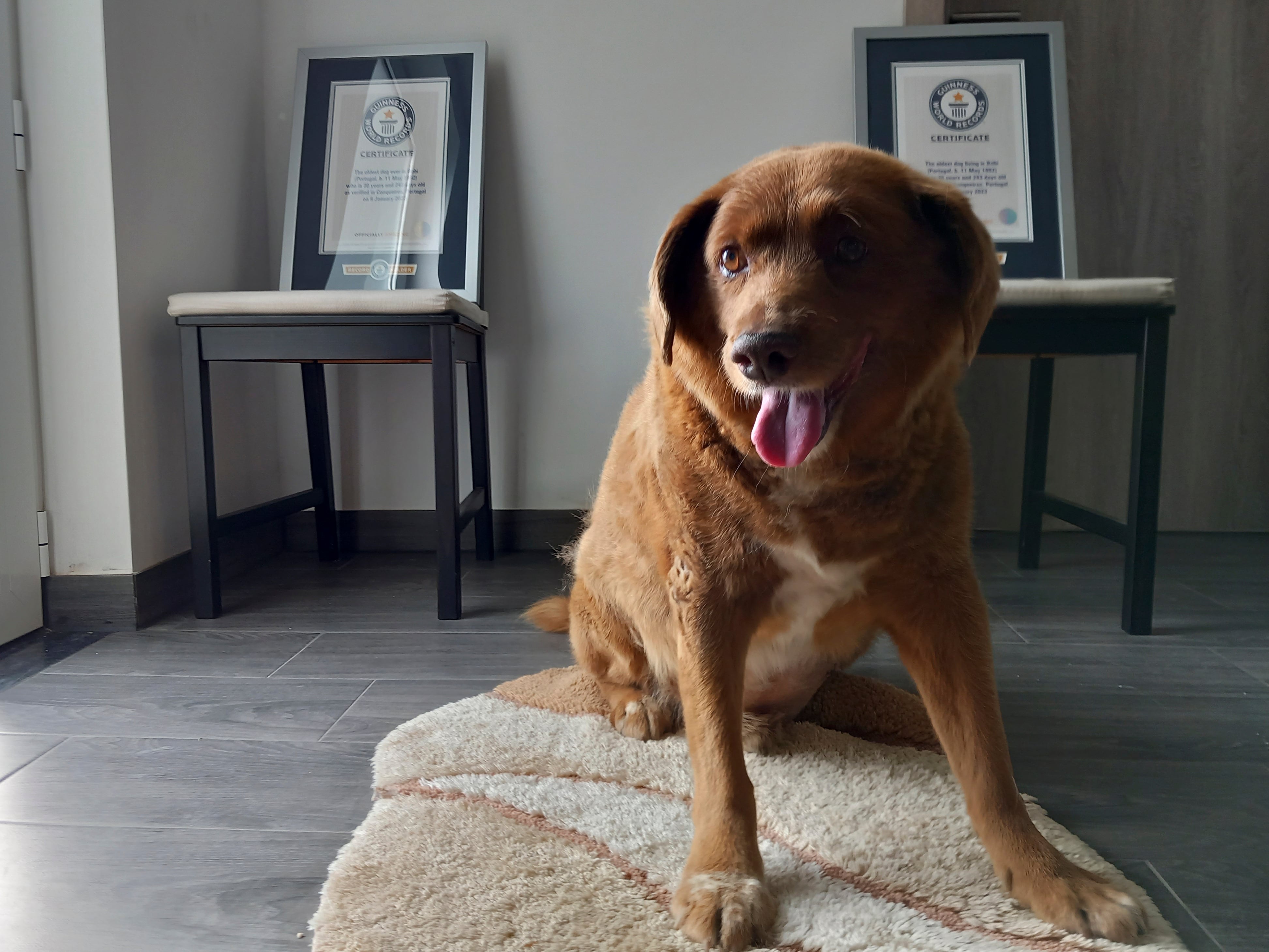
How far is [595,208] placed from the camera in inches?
106

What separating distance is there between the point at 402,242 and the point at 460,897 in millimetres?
2111

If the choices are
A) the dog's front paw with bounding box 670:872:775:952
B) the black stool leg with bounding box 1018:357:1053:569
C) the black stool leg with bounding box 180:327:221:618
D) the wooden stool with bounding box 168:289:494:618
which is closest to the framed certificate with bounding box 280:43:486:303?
the wooden stool with bounding box 168:289:494:618

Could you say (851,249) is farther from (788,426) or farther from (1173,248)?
(1173,248)

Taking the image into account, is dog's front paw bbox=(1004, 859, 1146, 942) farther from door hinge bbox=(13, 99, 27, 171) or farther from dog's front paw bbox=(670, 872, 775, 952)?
door hinge bbox=(13, 99, 27, 171)

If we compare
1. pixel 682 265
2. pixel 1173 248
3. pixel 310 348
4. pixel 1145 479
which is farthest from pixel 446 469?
pixel 1173 248

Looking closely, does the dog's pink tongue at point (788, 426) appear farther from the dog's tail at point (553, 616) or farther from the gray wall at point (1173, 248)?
the gray wall at point (1173, 248)

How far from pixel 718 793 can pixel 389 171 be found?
2278mm

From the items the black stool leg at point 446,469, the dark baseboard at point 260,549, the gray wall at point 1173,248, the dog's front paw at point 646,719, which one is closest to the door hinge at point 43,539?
the dark baseboard at point 260,549

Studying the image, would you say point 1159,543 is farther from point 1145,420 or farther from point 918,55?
point 918,55

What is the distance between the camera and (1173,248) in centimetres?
301

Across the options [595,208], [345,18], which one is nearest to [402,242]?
[595,208]

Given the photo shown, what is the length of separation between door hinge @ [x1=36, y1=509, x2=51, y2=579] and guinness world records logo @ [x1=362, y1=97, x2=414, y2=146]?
1.45m

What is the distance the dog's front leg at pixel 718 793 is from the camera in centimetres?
86

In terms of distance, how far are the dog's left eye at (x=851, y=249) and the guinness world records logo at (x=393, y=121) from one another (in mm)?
2108
